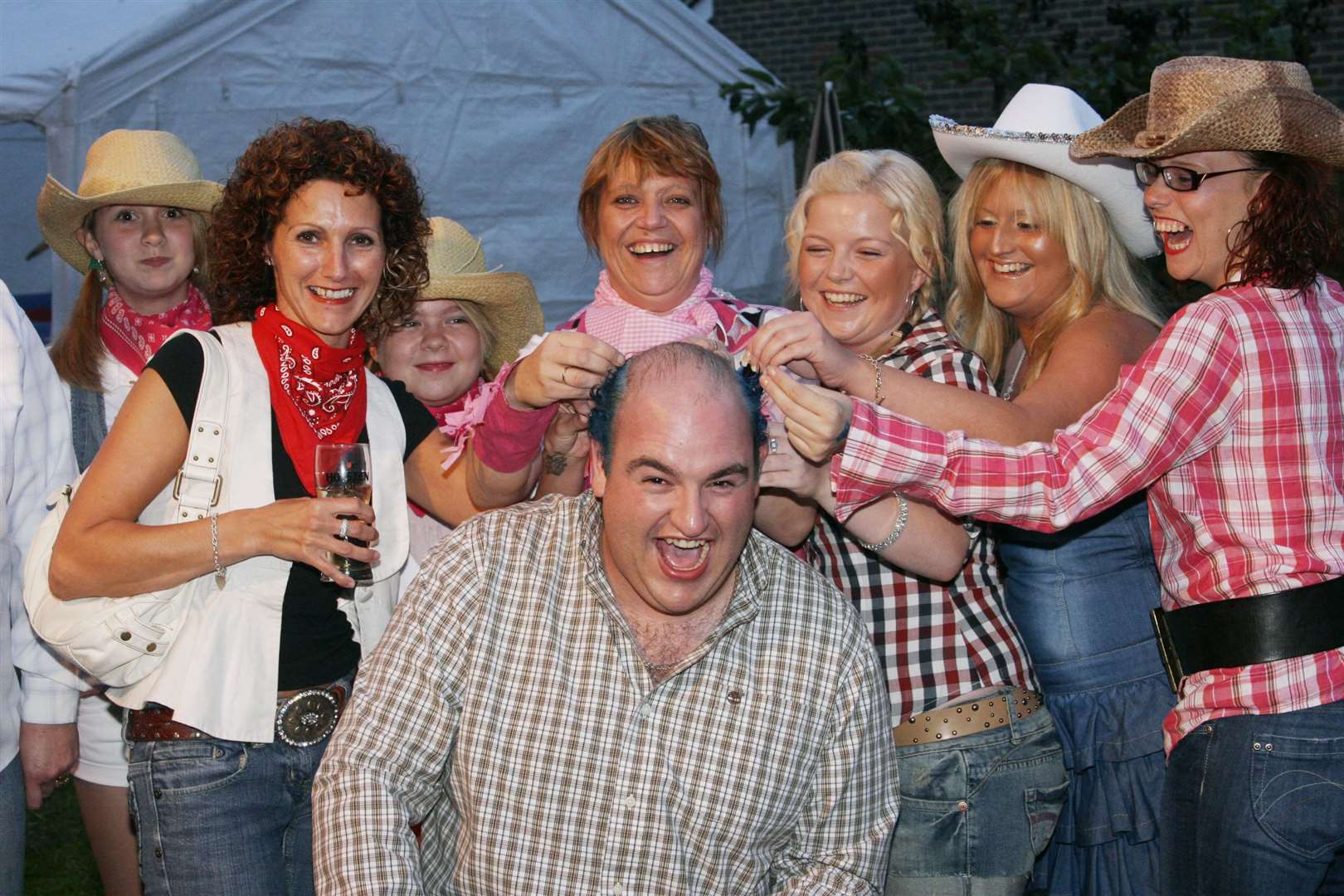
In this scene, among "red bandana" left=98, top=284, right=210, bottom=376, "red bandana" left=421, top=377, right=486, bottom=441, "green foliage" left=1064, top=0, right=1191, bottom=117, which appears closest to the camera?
"red bandana" left=421, top=377, right=486, bottom=441

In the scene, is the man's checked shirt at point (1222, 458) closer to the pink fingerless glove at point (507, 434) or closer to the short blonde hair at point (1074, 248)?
the short blonde hair at point (1074, 248)

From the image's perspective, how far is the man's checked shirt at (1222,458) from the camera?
99.4 inches

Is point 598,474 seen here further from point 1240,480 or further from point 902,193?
point 1240,480

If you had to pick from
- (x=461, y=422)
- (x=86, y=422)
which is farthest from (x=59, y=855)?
(x=461, y=422)

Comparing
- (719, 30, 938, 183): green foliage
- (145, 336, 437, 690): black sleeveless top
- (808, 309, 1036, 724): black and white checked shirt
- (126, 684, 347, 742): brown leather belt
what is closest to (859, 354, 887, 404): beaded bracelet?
(808, 309, 1036, 724): black and white checked shirt

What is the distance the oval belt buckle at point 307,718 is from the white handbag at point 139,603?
30 cm

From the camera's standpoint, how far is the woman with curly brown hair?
2.74m

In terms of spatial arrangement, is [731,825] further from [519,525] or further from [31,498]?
[31,498]

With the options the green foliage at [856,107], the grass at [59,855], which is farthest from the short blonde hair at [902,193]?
the green foliage at [856,107]

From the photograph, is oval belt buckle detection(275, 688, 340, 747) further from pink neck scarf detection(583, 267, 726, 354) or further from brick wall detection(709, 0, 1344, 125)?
brick wall detection(709, 0, 1344, 125)

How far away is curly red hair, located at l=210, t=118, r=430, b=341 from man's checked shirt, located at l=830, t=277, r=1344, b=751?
1.44 m

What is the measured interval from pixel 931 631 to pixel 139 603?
1.76 meters

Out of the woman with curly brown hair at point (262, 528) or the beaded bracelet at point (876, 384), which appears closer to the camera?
the woman with curly brown hair at point (262, 528)

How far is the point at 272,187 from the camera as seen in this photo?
10.2 feet
